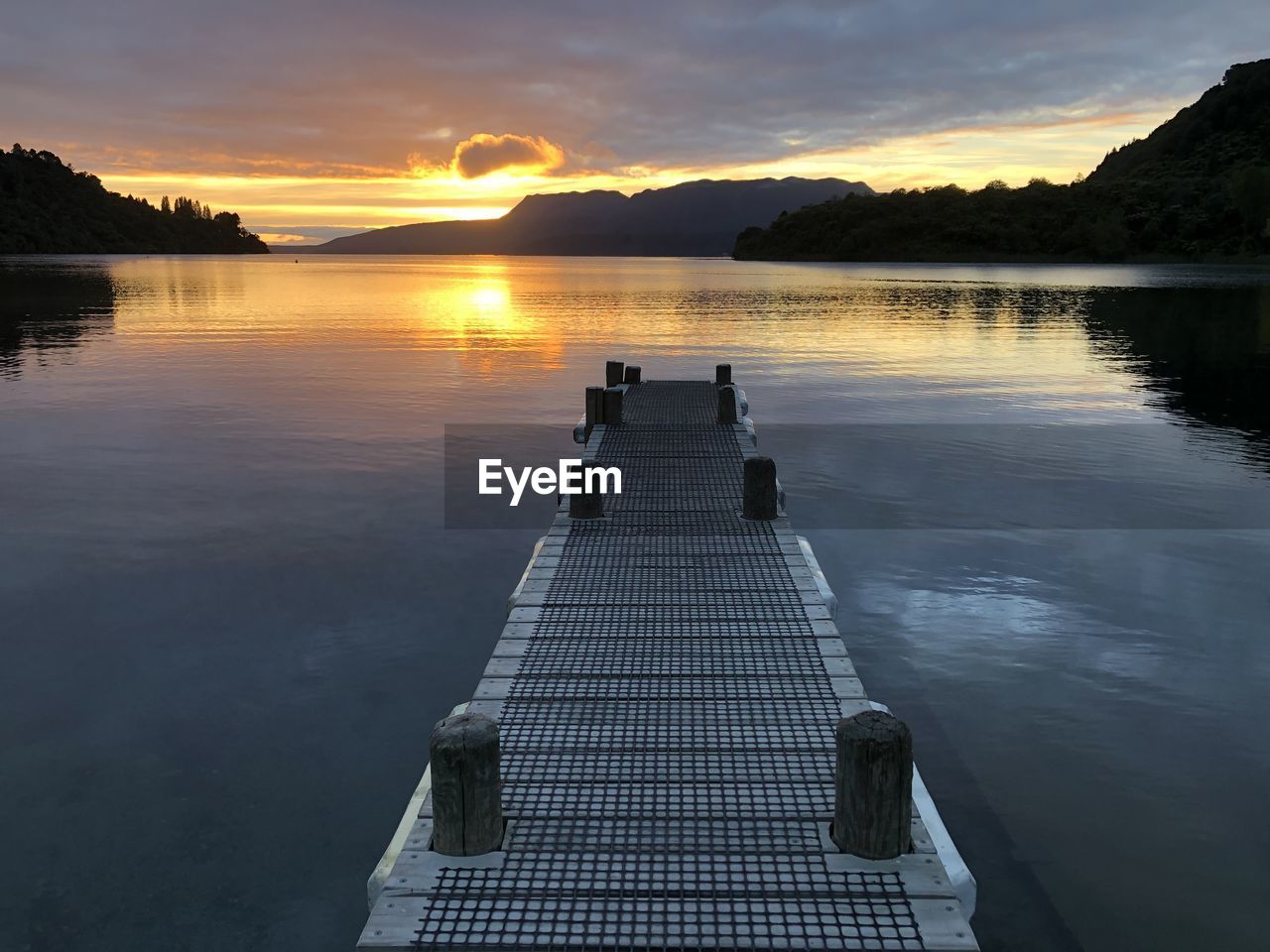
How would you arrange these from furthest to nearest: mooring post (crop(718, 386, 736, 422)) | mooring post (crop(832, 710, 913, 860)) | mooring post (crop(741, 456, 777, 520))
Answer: mooring post (crop(718, 386, 736, 422)) < mooring post (crop(741, 456, 777, 520)) < mooring post (crop(832, 710, 913, 860))

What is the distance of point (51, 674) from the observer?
12.5m

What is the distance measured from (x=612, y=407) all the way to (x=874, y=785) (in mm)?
17798

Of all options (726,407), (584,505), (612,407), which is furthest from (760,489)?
(612,407)

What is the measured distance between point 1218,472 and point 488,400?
2362 cm

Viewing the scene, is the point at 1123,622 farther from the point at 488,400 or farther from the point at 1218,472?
the point at 488,400

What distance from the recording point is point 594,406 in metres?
23.8

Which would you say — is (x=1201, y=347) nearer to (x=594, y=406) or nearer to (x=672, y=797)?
(x=594, y=406)

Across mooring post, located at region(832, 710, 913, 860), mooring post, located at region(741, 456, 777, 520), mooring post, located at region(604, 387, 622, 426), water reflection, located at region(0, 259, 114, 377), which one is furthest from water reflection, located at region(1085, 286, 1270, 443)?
water reflection, located at region(0, 259, 114, 377)

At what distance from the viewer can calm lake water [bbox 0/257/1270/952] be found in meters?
8.52

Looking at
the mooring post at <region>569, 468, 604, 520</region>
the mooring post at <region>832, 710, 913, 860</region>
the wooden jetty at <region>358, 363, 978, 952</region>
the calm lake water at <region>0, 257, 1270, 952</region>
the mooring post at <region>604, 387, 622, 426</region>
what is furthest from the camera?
the mooring post at <region>604, 387, 622, 426</region>

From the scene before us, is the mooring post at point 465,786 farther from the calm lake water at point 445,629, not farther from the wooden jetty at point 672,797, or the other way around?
the calm lake water at point 445,629

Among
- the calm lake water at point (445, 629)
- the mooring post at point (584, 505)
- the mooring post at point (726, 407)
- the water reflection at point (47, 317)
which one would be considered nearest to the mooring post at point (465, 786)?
the calm lake water at point (445, 629)

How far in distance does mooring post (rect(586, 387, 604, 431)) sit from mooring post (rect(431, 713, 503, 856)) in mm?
17308

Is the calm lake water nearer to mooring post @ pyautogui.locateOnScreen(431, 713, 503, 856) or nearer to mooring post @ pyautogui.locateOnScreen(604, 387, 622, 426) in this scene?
mooring post @ pyautogui.locateOnScreen(431, 713, 503, 856)
